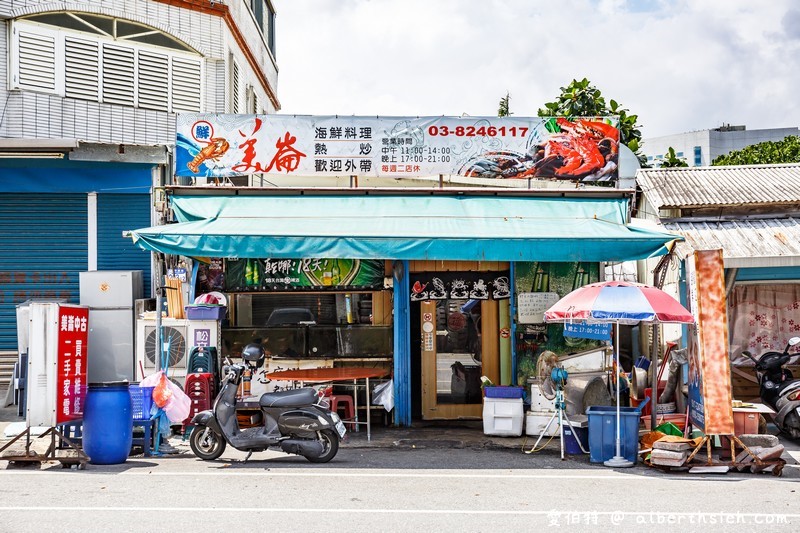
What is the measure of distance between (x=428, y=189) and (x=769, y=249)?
5.47 metres

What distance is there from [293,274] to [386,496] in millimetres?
6032

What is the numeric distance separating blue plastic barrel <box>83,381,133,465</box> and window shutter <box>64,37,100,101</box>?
697 cm

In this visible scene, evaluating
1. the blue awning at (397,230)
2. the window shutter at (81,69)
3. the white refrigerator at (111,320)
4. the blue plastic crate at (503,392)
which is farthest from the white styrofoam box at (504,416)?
the window shutter at (81,69)

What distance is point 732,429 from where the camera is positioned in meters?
10.5

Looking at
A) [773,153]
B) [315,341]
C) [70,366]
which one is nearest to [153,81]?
[315,341]

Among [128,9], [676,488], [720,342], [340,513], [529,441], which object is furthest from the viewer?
[128,9]

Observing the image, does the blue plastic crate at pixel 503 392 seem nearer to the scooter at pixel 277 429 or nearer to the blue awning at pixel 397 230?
the blue awning at pixel 397 230

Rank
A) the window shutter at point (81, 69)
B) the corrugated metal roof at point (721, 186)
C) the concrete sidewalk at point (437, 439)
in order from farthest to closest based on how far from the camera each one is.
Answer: the window shutter at point (81, 69)
the corrugated metal roof at point (721, 186)
the concrete sidewalk at point (437, 439)

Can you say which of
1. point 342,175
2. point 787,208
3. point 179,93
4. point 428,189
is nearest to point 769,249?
point 787,208

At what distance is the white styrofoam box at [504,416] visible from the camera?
1279 centimetres

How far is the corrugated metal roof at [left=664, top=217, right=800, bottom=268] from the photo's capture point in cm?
1320

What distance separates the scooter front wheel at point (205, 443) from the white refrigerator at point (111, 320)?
4129 millimetres

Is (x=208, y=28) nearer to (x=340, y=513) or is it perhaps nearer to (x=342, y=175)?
(x=342, y=175)

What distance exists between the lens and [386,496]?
8617 millimetres
